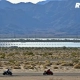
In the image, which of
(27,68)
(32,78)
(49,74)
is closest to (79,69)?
(27,68)

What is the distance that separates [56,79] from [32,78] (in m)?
3.59

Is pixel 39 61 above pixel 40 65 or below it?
below

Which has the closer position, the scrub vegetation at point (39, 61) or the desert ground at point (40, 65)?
the desert ground at point (40, 65)

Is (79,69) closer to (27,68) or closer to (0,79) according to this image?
(27,68)

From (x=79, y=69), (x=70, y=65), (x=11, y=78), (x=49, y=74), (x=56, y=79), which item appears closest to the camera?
(x=56, y=79)

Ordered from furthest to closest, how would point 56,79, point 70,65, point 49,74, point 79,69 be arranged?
1. point 70,65
2. point 79,69
3. point 49,74
4. point 56,79

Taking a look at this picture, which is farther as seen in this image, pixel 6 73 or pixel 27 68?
pixel 27 68

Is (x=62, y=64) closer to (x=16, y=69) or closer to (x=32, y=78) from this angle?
(x=16, y=69)

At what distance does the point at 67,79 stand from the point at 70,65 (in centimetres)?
2234

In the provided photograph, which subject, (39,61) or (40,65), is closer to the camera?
(40,65)

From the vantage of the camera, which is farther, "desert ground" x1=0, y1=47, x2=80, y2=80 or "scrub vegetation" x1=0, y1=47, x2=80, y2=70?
"scrub vegetation" x1=0, y1=47, x2=80, y2=70

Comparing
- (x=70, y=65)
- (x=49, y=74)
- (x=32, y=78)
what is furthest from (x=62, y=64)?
(x=32, y=78)

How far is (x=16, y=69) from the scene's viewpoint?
52750 mm

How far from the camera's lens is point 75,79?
123 feet
